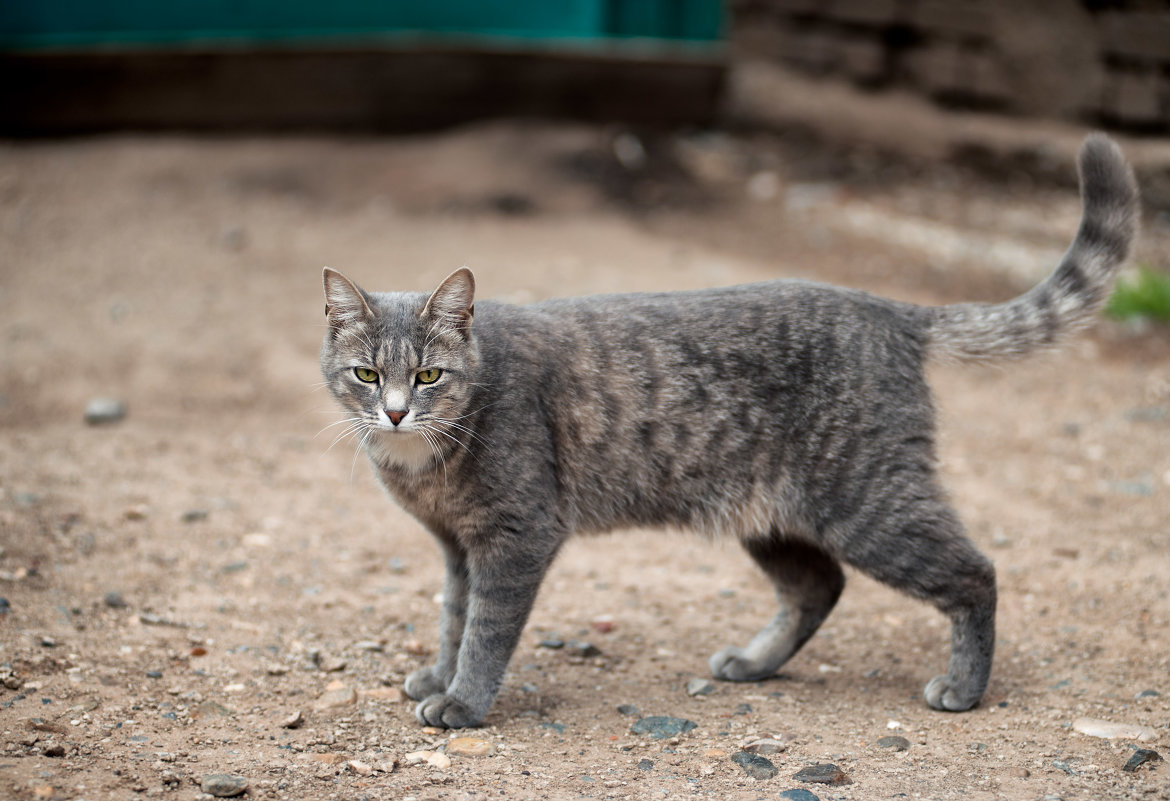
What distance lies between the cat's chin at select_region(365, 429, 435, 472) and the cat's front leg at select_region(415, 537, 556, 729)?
1.12ft

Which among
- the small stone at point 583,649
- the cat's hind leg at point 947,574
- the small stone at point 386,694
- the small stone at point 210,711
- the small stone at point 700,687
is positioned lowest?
the small stone at point 583,649

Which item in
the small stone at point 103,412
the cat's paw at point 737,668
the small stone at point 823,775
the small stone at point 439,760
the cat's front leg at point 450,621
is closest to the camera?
the small stone at point 823,775

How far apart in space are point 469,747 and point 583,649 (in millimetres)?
853

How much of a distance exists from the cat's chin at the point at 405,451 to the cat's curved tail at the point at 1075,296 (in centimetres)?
176

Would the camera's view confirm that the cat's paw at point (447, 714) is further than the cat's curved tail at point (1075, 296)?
No

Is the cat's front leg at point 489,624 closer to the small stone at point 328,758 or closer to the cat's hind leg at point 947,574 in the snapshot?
the small stone at point 328,758

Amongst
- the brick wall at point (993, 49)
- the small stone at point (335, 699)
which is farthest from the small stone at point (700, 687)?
the brick wall at point (993, 49)

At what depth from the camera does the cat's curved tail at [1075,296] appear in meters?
3.73

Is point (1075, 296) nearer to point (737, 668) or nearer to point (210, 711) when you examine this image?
point (737, 668)

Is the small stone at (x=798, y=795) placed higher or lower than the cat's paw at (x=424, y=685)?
higher

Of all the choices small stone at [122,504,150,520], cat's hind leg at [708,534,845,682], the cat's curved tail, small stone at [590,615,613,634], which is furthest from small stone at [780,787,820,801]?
small stone at [122,504,150,520]

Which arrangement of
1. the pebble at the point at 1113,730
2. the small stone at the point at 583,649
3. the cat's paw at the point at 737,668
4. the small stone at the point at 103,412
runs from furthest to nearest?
the small stone at the point at 103,412 → the small stone at the point at 583,649 → the cat's paw at the point at 737,668 → the pebble at the point at 1113,730

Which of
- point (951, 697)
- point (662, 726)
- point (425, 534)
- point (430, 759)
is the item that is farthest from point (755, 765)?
point (425, 534)

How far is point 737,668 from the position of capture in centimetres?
388
